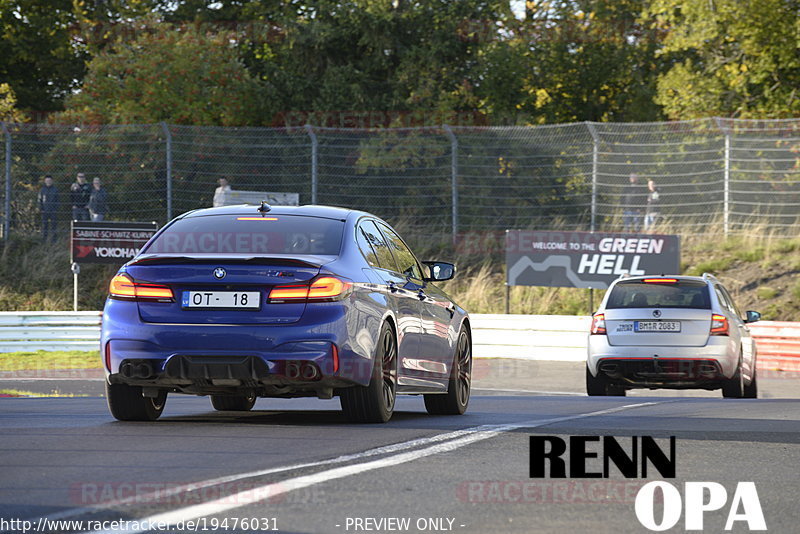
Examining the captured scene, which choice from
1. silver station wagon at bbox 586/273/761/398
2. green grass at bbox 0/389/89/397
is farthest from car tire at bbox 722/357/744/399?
green grass at bbox 0/389/89/397

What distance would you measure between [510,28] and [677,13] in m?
6.27

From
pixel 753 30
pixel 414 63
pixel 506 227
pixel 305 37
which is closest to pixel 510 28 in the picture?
pixel 414 63

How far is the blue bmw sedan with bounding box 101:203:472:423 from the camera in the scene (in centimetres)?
870

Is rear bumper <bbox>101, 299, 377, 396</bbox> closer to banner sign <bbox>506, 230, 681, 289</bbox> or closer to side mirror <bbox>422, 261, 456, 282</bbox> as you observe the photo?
side mirror <bbox>422, 261, 456, 282</bbox>

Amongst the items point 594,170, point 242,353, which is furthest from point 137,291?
point 594,170

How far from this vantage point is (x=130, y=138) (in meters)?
29.1

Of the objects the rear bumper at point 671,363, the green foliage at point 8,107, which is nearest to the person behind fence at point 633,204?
the rear bumper at point 671,363

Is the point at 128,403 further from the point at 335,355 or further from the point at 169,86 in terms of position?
the point at 169,86

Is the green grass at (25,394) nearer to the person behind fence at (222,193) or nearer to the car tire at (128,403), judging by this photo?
the car tire at (128,403)

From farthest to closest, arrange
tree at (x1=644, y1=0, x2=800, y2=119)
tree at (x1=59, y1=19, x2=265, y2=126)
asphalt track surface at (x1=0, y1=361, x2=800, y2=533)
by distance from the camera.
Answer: tree at (x1=59, y1=19, x2=265, y2=126) → tree at (x1=644, y1=0, x2=800, y2=119) → asphalt track surface at (x1=0, y1=361, x2=800, y2=533)

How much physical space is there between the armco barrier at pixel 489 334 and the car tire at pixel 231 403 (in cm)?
1246

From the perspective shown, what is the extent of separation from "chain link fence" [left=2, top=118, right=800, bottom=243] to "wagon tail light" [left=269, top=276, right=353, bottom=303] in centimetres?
1894

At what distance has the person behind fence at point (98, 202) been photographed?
93.8ft

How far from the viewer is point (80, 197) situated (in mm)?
28906
